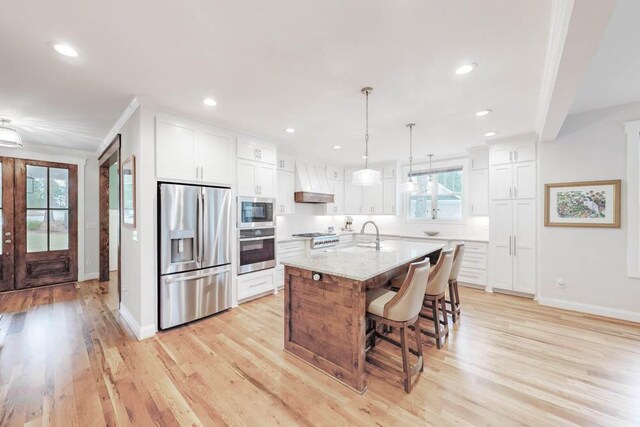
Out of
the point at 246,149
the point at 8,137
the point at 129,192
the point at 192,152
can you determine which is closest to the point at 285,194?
the point at 246,149

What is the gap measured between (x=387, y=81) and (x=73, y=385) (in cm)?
385

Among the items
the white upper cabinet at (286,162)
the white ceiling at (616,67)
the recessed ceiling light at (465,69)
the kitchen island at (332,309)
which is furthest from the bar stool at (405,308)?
the white upper cabinet at (286,162)

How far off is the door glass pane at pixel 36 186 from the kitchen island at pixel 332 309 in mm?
5399

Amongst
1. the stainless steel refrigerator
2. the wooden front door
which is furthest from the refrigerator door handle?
the wooden front door

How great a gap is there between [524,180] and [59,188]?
8514mm

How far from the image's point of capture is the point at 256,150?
4.23 metres

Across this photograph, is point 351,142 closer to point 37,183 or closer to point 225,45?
point 225,45

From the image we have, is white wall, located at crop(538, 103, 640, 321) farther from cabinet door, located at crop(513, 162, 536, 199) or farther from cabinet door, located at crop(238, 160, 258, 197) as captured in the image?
cabinet door, located at crop(238, 160, 258, 197)

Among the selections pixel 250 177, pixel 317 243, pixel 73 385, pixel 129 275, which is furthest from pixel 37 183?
pixel 317 243

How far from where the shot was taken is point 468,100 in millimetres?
2928

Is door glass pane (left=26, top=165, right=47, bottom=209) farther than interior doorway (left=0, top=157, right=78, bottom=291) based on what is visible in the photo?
Yes

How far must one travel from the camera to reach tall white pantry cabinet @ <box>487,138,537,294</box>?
4242 millimetres

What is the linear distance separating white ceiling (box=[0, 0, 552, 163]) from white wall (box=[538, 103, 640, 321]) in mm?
964

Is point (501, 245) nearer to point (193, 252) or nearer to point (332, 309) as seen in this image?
point (332, 309)
